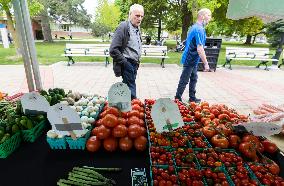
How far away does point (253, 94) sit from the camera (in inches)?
251

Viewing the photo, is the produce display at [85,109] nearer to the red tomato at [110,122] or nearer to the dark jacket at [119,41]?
the red tomato at [110,122]

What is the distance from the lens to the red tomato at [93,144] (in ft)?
6.21

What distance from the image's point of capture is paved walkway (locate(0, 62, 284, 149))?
19.6 ft

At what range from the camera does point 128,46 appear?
3697 mm

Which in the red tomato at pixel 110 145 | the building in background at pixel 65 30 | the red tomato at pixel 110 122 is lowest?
the building in background at pixel 65 30

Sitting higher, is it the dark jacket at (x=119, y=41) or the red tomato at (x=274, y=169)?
the dark jacket at (x=119, y=41)

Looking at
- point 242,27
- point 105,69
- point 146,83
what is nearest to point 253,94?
point 146,83

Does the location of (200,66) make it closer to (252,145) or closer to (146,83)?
(146,83)

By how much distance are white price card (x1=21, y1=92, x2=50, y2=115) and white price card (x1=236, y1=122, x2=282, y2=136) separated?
1833 mm

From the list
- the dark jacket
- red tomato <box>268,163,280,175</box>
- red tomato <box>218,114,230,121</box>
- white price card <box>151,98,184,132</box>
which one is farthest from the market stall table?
the dark jacket

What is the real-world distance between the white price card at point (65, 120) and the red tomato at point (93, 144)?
0.37ft

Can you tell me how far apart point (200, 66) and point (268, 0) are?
27.2 feet

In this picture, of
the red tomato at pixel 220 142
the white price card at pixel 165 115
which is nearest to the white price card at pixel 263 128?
the red tomato at pixel 220 142

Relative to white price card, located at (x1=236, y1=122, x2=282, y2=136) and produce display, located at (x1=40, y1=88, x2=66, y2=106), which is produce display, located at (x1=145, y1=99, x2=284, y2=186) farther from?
produce display, located at (x1=40, y1=88, x2=66, y2=106)
